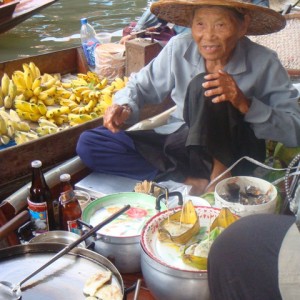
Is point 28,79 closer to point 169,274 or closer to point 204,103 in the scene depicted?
point 204,103

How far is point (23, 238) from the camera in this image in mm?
2031

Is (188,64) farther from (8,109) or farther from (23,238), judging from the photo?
(8,109)

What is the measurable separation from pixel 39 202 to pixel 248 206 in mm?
906

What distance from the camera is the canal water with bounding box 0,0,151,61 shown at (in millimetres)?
7797

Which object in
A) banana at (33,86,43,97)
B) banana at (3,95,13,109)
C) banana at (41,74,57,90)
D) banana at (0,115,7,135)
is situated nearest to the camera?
banana at (0,115,7,135)

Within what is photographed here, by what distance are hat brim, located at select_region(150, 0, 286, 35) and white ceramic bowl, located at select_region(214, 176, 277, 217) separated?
79 centimetres

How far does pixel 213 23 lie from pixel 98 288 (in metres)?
1.32

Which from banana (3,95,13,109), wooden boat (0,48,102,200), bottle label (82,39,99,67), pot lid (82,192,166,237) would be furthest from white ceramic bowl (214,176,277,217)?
bottle label (82,39,99,67)

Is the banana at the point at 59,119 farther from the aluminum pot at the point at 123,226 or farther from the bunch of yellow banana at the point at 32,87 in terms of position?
the aluminum pot at the point at 123,226

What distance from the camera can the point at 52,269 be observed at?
1537 millimetres

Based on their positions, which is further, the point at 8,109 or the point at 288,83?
the point at 8,109

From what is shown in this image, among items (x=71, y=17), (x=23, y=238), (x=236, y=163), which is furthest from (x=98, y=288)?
(x=71, y=17)

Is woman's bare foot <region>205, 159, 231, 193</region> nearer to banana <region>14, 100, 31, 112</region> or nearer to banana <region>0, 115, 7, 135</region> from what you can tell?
banana <region>0, 115, 7, 135</region>

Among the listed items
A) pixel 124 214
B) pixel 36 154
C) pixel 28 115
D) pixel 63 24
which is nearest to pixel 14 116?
pixel 28 115
